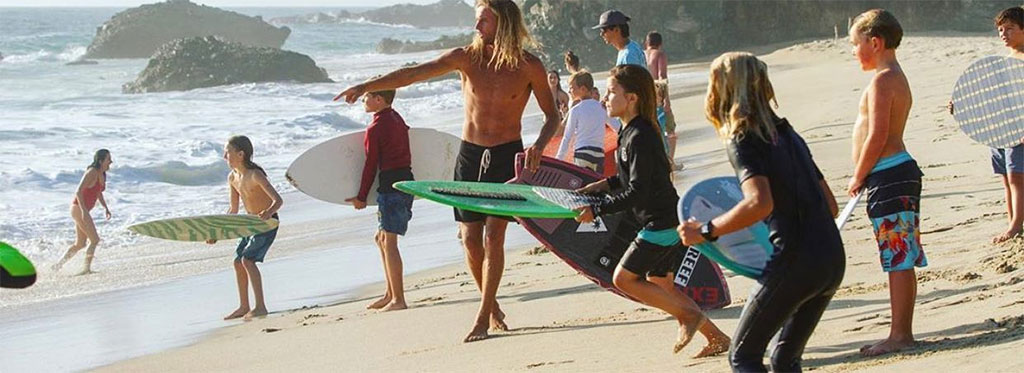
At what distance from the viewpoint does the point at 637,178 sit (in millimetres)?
4953

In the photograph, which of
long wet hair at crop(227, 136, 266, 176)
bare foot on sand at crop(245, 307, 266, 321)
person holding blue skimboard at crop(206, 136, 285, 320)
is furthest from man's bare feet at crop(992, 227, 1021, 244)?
long wet hair at crop(227, 136, 266, 176)

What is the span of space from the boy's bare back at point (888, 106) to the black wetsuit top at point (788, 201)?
3.76 ft

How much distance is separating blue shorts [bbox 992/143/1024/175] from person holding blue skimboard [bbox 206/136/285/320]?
399 cm

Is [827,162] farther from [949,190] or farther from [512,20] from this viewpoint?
[512,20]

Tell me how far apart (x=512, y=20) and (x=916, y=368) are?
2614mm

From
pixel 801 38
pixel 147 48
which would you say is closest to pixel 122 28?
pixel 147 48

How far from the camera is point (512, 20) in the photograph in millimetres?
6242

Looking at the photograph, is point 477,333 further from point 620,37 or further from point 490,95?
point 620,37

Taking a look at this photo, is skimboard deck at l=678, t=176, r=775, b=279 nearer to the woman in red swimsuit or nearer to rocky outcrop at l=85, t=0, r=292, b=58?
the woman in red swimsuit

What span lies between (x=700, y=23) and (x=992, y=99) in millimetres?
32514

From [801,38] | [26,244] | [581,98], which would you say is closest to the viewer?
[581,98]

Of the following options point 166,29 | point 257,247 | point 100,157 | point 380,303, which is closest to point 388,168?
point 380,303

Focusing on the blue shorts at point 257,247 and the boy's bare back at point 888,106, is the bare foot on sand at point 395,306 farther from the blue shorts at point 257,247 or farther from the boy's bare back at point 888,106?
the boy's bare back at point 888,106

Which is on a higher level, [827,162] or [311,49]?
[827,162]
